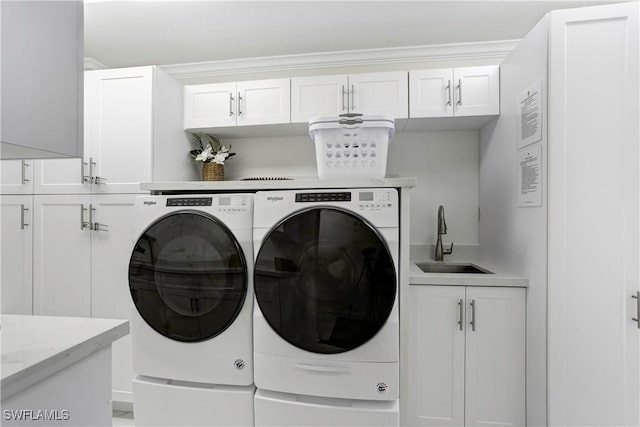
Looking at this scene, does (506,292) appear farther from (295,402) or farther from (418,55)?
(418,55)

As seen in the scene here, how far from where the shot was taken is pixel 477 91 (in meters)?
2.28

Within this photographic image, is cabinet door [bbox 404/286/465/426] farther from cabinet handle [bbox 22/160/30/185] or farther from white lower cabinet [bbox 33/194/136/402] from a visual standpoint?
cabinet handle [bbox 22/160/30/185]

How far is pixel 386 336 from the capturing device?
5.15 feet

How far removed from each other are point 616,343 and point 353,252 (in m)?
1.23

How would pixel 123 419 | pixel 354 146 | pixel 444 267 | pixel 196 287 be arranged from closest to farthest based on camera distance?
pixel 196 287 → pixel 354 146 → pixel 123 419 → pixel 444 267

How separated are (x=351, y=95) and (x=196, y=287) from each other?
163 cm

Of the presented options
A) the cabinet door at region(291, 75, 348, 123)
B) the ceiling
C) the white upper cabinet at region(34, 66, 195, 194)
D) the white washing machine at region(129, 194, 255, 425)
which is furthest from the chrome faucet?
A: the white upper cabinet at region(34, 66, 195, 194)

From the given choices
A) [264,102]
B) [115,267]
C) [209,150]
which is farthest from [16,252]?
[264,102]

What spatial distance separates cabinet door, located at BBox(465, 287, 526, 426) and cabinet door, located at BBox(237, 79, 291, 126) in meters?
1.72

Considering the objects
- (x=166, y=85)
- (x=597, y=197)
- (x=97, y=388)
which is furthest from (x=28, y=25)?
(x=597, y=197)

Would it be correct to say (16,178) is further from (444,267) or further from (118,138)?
(444,267)

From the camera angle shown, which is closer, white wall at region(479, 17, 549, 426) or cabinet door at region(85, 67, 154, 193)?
white wall at region(479, 17, 549, 426)

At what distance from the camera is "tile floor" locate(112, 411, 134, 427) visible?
221 centimetres

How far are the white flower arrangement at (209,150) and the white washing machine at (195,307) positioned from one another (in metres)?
0.91
